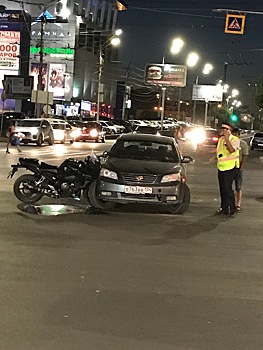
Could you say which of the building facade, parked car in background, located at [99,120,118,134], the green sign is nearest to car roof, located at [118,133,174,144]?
parked car in background, located at [99,120,118,134]

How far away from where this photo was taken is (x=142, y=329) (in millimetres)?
6082

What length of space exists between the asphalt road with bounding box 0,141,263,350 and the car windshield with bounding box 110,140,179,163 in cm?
143

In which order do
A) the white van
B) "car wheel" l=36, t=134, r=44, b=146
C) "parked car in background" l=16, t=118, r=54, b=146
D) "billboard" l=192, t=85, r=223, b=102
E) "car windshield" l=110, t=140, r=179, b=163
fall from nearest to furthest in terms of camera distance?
"car windshield" l=110, t=140, r=179, b=163
"parked car in background" l=16, t=118, r=54, b=146
"car wheel" l=36, t=134, r=44, b=146
the white van
"billboard" l=192, t=85, r=223, b=102

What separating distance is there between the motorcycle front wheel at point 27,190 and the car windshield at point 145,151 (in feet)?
5.73

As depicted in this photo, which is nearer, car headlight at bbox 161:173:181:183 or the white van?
car headlight at bbox 161:173:181:183

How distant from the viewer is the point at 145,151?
14.4 metres

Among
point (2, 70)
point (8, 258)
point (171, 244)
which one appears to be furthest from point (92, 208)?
point (2, 70)

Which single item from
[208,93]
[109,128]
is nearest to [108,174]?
[109,128]

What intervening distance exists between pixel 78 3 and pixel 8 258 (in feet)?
264

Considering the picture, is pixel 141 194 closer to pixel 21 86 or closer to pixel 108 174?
pixel 108 174

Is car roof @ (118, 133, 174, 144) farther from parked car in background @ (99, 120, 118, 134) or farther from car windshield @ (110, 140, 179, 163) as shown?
parked car in background @ (99, 120, 118, 134)

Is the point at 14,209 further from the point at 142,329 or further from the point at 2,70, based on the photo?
the point at 2,70

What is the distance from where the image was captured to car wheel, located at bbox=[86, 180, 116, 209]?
13.6 m

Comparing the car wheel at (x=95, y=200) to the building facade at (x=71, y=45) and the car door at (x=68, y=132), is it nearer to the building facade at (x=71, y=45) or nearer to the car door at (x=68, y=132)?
the car door at (x=68, y=132)
